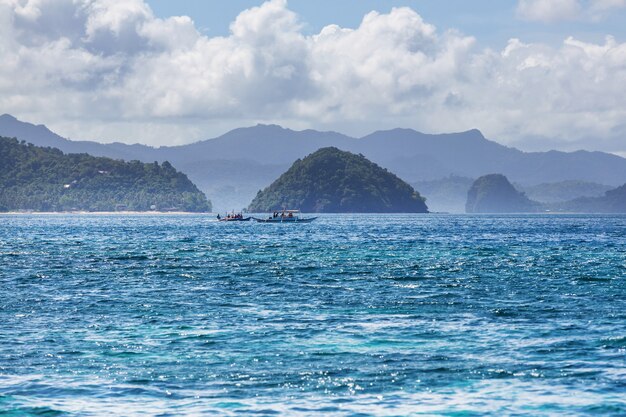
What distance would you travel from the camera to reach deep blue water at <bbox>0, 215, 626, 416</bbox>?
26828 millimetres

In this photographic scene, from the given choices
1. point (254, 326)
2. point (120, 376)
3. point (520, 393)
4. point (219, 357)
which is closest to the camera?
point (520, 393)

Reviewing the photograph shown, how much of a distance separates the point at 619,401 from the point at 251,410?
1090cm

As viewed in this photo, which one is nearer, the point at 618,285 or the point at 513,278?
the point at 618,285

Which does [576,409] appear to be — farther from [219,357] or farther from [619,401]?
[219,357]

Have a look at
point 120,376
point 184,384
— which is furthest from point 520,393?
point 120,376

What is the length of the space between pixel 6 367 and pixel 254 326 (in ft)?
42.5

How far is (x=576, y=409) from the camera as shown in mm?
25750

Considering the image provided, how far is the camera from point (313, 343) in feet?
120

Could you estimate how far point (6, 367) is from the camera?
3155cm

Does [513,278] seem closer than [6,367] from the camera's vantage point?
No

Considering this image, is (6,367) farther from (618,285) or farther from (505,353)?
(618,285)

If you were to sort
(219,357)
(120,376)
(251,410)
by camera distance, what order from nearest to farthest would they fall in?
(251,410) → (120,376) → (219,357)

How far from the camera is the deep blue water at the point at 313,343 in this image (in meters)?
26.8

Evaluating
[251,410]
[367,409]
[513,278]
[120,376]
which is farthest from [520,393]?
[513,278]
